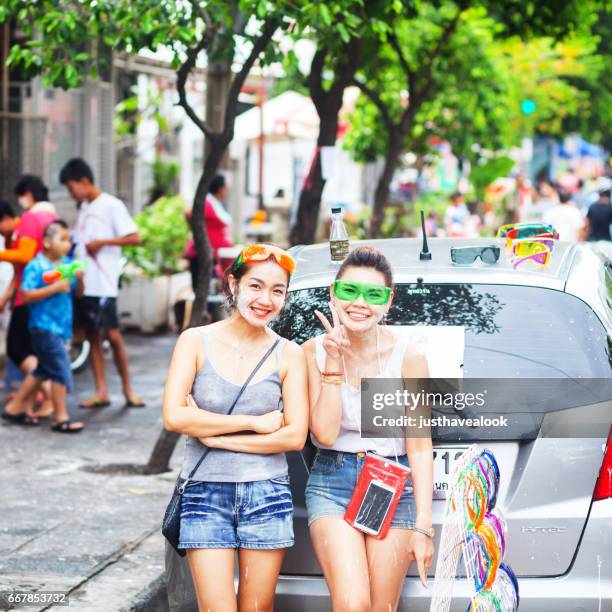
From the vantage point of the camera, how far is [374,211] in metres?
13.6

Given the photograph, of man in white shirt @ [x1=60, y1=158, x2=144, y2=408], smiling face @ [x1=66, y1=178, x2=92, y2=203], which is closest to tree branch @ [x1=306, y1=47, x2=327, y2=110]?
man in white shirt @ [x1=60, y1=158, x2=144, y2=408]

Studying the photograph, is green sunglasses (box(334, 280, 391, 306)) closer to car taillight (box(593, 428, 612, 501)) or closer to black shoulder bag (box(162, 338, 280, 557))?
black shoulder bag (box(162, 338, 280, 557))

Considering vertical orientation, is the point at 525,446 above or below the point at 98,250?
below

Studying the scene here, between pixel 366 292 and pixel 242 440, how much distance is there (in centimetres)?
62

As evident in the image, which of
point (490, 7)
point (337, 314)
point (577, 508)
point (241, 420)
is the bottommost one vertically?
point (577, 508)

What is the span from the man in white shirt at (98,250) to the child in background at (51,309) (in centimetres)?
86

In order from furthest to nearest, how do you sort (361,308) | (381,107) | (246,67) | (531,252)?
(381,107) < (246,67) < (531,252) < (361,308)

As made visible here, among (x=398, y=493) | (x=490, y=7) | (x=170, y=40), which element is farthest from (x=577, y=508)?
(x=490, y=7)

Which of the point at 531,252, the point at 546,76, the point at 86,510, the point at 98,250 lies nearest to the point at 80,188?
the point at 98,250

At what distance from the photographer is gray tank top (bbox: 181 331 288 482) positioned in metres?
3.94

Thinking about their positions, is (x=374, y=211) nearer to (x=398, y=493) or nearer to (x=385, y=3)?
(x=385, y=3)

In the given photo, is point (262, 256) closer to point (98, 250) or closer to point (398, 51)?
point (98, 250)

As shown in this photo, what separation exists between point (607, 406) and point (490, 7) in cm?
915
